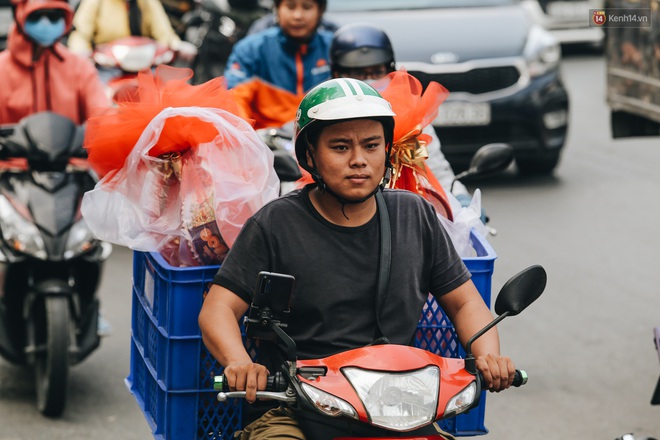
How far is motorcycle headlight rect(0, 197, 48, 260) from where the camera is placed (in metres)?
6.41

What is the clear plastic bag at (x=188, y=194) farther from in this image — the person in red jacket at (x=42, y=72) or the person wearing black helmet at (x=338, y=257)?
the person in red jacket at (x=42, y=72)

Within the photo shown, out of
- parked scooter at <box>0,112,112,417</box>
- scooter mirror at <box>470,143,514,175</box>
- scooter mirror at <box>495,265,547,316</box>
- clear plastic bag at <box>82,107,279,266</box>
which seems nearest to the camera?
scooter mirror at <box>495,265,547,316</box>

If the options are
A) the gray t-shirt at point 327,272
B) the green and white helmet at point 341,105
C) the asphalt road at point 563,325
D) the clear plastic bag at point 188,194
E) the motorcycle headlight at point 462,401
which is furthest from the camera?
the asphalt road at point 563,325

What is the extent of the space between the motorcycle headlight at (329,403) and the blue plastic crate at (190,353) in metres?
0.71

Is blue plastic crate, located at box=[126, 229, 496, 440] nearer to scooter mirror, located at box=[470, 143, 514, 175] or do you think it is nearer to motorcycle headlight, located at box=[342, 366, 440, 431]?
motorcycle headlight, located at box=[342, 366, 440, 431]

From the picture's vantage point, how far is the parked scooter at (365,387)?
135 inches

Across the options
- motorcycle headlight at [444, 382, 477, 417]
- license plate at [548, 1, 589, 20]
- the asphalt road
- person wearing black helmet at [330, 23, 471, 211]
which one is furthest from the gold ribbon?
license plate at [548, 1, 589, 20]

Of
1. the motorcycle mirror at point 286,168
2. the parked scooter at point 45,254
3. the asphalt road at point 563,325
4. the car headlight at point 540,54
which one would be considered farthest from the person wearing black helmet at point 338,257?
the car headlight at point 540,54

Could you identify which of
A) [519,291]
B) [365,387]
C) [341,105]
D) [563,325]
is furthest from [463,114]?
[365,387]

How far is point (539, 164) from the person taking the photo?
489 inches

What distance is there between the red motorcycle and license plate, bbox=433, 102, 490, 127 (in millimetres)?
2489

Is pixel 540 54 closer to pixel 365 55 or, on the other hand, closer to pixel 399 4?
pixel 399 4

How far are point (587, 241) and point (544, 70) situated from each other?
2.35 metres

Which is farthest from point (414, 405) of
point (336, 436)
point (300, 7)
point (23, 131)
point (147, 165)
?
point (300, 7)
